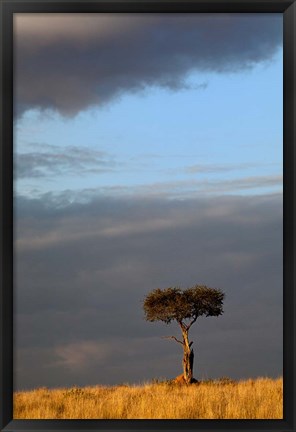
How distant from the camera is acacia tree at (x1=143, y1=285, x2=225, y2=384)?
59.5 ft

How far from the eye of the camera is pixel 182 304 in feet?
59.6

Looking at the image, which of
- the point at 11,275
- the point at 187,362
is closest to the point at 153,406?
the point at 11,275

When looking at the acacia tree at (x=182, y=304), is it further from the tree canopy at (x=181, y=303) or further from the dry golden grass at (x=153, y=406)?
the dry golden grass at (x=153, y=406)

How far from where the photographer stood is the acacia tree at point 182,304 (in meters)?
18.1

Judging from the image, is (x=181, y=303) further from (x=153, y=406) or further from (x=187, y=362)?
(x=153, y=406)

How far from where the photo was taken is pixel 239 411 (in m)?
9.10

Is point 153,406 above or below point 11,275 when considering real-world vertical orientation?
below

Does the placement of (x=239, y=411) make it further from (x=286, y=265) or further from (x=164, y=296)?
(x=164, y=296)

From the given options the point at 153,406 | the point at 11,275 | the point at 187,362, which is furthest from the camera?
the point at 187,362

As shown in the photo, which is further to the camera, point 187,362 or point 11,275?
point 187,362

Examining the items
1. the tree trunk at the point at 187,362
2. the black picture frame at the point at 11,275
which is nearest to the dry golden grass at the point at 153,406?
the black picture frame at the point at 11,275

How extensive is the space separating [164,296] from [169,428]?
1211cm

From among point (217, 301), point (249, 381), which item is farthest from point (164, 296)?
point (249, 381)

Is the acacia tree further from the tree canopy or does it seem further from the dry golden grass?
the dry golden grass
